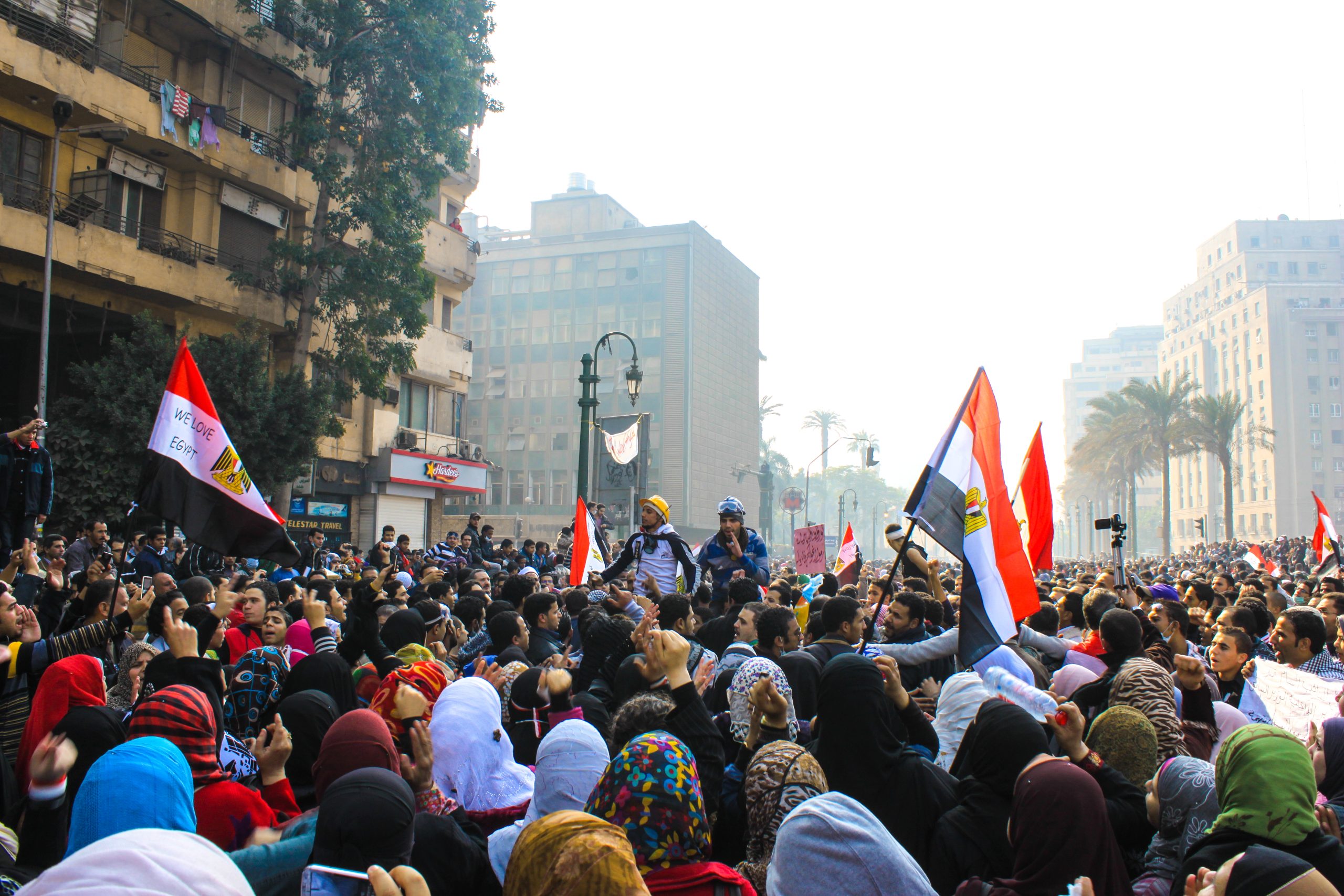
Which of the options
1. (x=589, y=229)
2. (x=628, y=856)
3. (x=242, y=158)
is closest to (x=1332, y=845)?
(x=628, y=856)

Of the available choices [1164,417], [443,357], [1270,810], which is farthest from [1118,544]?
[1164,417]

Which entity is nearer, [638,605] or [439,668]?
[439,668]

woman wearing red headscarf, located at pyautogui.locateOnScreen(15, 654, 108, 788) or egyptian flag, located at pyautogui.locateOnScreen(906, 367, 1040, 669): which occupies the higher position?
egyptian flag, located at pyautogui.locateOnScreen(906, 367, 1040, 669)

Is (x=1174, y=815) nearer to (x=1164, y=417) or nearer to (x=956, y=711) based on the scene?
(x=956, y=711)

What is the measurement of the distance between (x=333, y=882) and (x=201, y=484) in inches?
200

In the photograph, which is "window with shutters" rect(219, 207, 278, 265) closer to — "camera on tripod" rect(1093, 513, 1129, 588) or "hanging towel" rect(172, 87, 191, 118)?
"hanging towel" rect(172, 87, 191, 118)

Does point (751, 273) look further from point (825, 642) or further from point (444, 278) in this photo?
point (825, 642)

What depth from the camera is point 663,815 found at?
9.68 feet

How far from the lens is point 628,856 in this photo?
226cm

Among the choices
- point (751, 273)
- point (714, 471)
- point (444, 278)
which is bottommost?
point (714, 471)

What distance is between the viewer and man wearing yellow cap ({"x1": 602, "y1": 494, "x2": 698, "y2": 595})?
31.1 feet

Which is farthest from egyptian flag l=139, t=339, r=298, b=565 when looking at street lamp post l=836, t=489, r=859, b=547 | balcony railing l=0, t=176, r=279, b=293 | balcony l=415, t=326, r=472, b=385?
balcony l=415, t=326, r=472, b=385

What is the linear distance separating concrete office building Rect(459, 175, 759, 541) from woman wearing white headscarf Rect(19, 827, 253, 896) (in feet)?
202

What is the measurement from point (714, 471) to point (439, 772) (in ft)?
215
